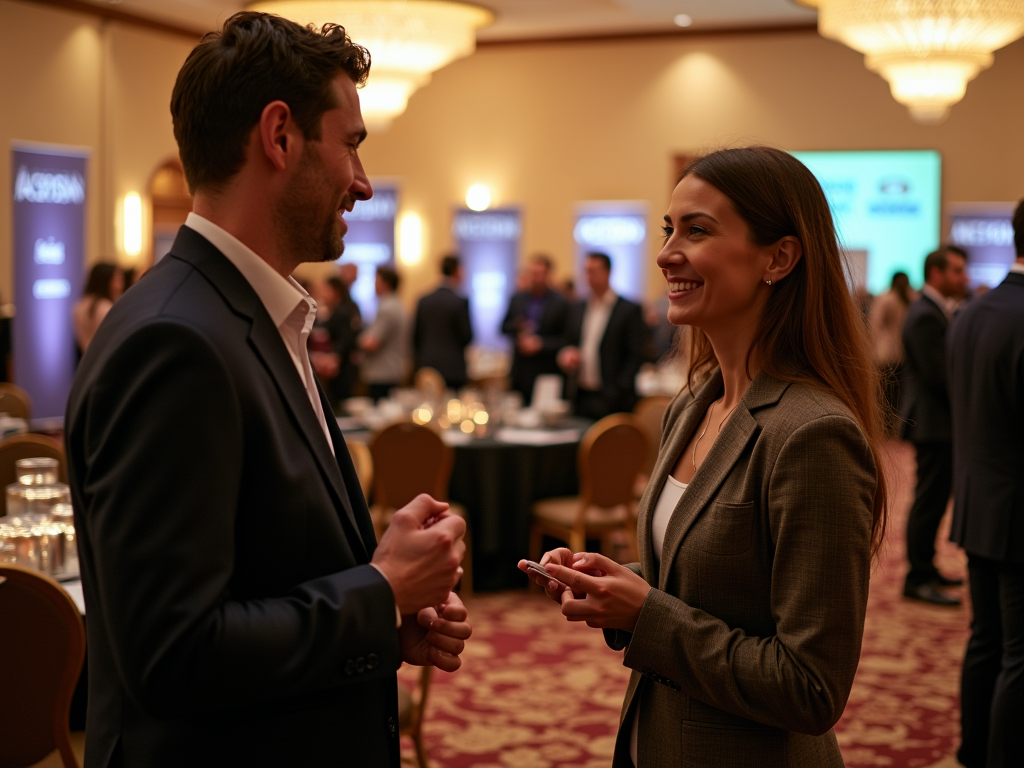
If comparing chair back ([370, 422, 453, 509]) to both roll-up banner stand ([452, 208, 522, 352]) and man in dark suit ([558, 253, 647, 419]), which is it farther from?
roll-up banner stand ([452, 208, 522, 352])

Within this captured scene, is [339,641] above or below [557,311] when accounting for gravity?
below

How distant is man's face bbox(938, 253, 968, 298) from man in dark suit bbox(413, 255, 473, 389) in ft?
14.9

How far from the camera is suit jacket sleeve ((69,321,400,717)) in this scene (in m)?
1.12

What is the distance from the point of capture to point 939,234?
1245 centimetres

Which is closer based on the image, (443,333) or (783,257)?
(783,257)

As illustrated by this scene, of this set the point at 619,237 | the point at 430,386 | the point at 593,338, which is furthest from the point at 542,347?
the point at 619,237

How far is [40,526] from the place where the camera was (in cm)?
289

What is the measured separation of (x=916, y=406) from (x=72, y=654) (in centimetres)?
467

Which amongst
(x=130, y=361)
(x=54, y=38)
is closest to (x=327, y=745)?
(x=130, y=361)

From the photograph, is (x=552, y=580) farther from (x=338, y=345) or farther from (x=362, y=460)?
(x=338, y=345)

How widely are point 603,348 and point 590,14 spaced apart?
6206mm

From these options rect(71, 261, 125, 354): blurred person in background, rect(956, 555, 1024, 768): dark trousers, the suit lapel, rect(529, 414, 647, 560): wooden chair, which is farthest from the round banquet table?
the suit lapel

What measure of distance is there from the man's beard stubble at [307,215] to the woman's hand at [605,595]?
625mm

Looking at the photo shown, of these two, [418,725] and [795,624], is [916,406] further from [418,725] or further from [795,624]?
[795,624]
